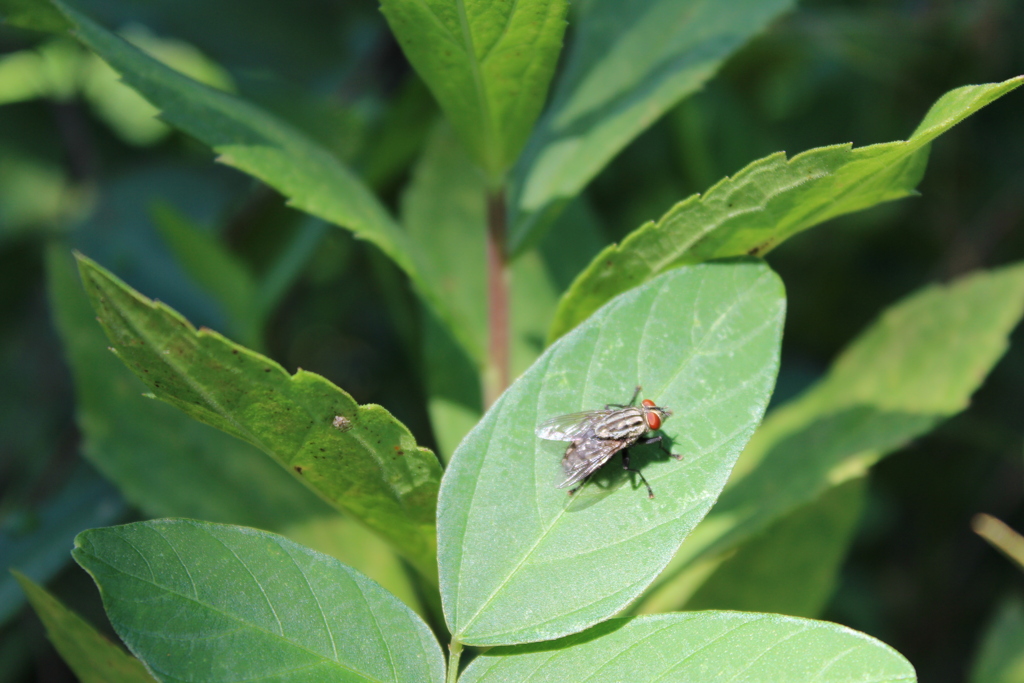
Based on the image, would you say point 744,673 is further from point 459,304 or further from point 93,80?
point 93,80

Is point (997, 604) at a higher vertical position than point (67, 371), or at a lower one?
lower

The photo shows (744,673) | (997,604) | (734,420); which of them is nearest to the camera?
(744,673)

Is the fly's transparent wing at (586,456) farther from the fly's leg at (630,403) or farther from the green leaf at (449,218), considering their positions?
the green leaf at (449,218)

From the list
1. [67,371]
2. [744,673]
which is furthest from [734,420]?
[67,371]

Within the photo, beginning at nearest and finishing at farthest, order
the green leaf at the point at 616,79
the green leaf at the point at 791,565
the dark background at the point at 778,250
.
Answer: the green leaf at the point at 616,79 < the green leaf at the point at 791,565 < the dark background at the point at 778,250

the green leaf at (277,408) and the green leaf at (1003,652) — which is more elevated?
the green leaf at (277,408)

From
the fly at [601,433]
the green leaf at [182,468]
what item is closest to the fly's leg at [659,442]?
the fly at [601,433]

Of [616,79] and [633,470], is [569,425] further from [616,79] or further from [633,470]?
[616,79]
